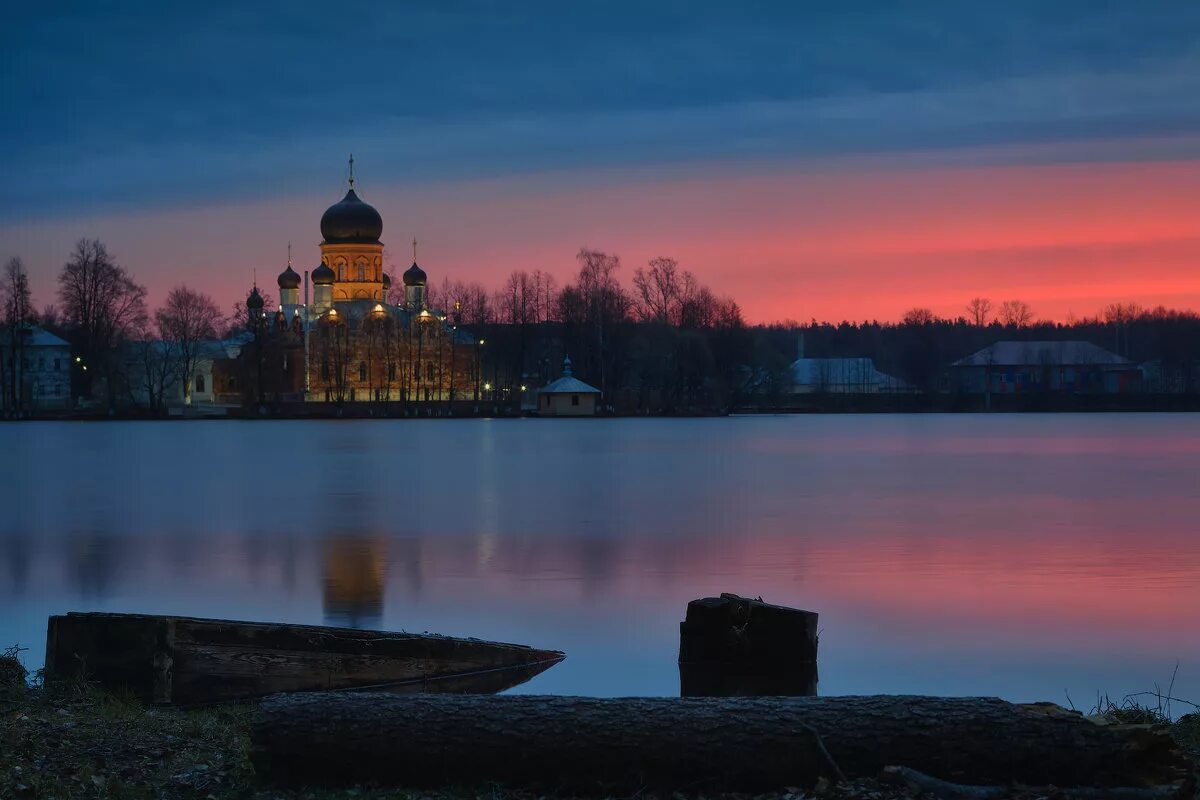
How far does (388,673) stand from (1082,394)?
398ft

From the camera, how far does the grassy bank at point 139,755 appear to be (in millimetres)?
5926

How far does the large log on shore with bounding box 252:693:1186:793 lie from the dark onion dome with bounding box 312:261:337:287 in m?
99.4

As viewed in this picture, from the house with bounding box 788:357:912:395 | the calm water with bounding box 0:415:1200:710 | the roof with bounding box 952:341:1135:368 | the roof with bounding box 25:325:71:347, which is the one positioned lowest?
the calm water with bounding box 0:415:1200:710

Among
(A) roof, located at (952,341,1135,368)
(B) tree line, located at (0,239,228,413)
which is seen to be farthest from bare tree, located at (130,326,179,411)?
(A) roof, located at (952,341,1135,368)

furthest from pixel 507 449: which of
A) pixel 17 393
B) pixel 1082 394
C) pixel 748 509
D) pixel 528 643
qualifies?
pixel 1082 394

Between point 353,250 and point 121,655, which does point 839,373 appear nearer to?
point 353,250

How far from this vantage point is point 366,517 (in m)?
23.8

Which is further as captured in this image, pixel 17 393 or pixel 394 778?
pixel 17 393

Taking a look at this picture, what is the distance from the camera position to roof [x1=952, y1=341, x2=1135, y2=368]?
430ft

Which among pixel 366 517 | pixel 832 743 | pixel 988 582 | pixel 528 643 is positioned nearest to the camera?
pixel 832 743

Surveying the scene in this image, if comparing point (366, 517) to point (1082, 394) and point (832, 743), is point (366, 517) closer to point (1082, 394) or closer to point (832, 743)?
point (832, 743)

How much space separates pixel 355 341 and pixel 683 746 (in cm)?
9085

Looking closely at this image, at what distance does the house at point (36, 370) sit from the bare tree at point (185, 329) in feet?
26.5

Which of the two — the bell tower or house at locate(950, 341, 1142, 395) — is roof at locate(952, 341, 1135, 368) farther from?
the bell tower
